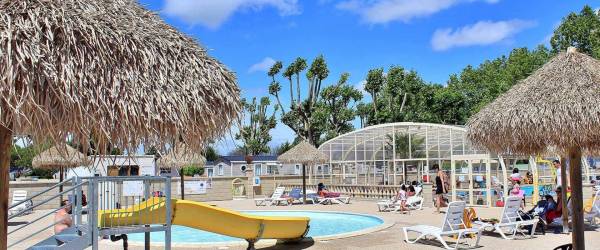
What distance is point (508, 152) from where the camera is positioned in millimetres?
7715

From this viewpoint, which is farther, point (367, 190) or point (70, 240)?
point (367, 190)

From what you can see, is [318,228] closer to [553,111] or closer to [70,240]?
[70,240]

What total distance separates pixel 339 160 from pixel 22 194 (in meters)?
13.9

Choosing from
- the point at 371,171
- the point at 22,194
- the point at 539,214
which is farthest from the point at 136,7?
the point at 371,171

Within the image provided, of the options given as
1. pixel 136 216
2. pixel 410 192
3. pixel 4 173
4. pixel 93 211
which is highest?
pixel 4 173

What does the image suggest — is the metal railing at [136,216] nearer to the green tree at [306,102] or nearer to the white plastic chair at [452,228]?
the white plastic chair at [452,228]

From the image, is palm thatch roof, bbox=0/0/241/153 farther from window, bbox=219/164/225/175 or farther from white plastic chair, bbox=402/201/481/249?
window, bbox=219/164/225/175

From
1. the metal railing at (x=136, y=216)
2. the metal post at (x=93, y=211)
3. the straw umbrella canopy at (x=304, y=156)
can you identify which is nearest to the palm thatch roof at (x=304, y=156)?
the straw umbrella canopy at (x=304, y=156)

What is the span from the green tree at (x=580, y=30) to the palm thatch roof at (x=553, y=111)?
32453mm

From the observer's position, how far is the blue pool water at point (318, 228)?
13.8 metres

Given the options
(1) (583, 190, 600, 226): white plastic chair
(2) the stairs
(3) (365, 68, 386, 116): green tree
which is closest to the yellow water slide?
(2) the stairs

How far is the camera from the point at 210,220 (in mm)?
9367

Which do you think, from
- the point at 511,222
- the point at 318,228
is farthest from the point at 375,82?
the point at 511,222

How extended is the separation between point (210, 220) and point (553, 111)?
5.65m
